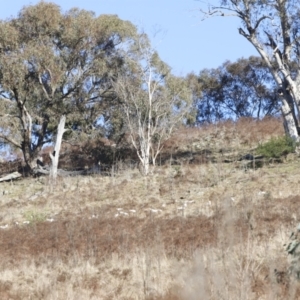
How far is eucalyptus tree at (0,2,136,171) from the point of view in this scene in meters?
31.3

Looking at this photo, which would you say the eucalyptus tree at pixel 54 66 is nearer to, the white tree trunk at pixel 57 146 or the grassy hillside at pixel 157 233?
the white tree trunk at pixel 57 146

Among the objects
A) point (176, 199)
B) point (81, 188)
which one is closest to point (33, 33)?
point (81, 188)

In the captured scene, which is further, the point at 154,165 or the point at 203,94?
the point at 203,94

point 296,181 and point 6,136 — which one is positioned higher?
point 6,136

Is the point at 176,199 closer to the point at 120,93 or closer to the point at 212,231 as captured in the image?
the point at 212,231

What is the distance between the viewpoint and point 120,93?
31.5 meters

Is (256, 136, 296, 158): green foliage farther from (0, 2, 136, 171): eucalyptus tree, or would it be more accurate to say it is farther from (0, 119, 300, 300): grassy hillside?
(0, 2, 136, 171): eucalyptus tree

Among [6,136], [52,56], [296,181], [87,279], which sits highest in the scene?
[52,56]

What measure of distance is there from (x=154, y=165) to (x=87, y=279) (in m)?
17.4

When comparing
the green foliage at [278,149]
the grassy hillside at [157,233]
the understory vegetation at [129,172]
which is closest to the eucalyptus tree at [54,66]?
the understory vegetation at [129,172]

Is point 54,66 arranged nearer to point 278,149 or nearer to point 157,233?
point 278,149

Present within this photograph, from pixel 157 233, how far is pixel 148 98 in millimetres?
17331

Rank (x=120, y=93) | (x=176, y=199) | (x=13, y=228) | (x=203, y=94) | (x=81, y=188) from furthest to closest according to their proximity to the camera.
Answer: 1. (x=203, y=94)
2. (x=120, y=93)
3. (x=81, y=188)
4. (x=176, y=199)
5. (x=13, y=228)

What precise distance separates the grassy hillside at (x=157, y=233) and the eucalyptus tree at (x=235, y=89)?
61.6 feet
